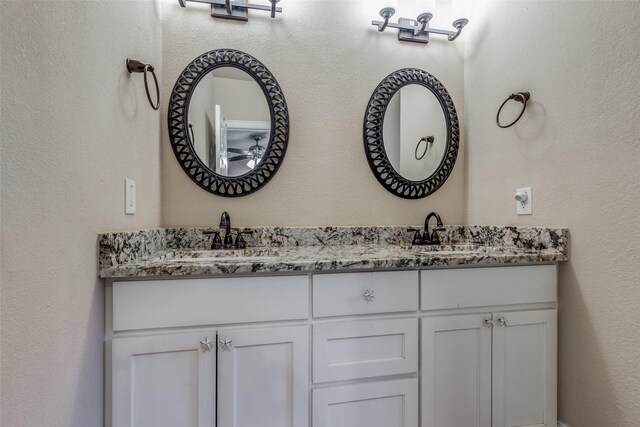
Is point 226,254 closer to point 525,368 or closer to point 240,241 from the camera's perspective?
point 240,241

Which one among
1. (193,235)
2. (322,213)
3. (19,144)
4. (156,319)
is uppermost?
(19,144)

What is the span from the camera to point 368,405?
1.08m

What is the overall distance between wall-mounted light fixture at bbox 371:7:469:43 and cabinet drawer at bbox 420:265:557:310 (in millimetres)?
1225

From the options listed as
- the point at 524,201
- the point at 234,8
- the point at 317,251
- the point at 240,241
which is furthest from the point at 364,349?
the point at 234,8

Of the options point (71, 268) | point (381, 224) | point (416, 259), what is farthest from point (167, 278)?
point (381, 224)

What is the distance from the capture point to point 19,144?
60 cm

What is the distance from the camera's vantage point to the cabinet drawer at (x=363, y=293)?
3.45ft

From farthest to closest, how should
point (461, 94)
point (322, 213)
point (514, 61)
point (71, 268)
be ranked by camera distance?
point (461, 94) < point (322, 213) < point (514, 61) < point (71, 268)

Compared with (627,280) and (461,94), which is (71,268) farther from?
(461,94)

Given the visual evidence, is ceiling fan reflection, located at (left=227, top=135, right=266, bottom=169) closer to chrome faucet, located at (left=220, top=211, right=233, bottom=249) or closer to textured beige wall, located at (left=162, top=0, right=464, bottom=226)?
textured beige wall, located at (left=162, top=0, right=464, bottom=226)

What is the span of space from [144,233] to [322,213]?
2.58 ft

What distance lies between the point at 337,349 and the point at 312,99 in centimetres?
115

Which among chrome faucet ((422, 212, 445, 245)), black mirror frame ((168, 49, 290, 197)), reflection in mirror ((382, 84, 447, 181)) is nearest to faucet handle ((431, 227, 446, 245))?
chrome faucet ((422, 212, 445, 245))

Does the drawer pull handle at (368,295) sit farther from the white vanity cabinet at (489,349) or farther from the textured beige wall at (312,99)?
the textured beige wall at (312,99)
